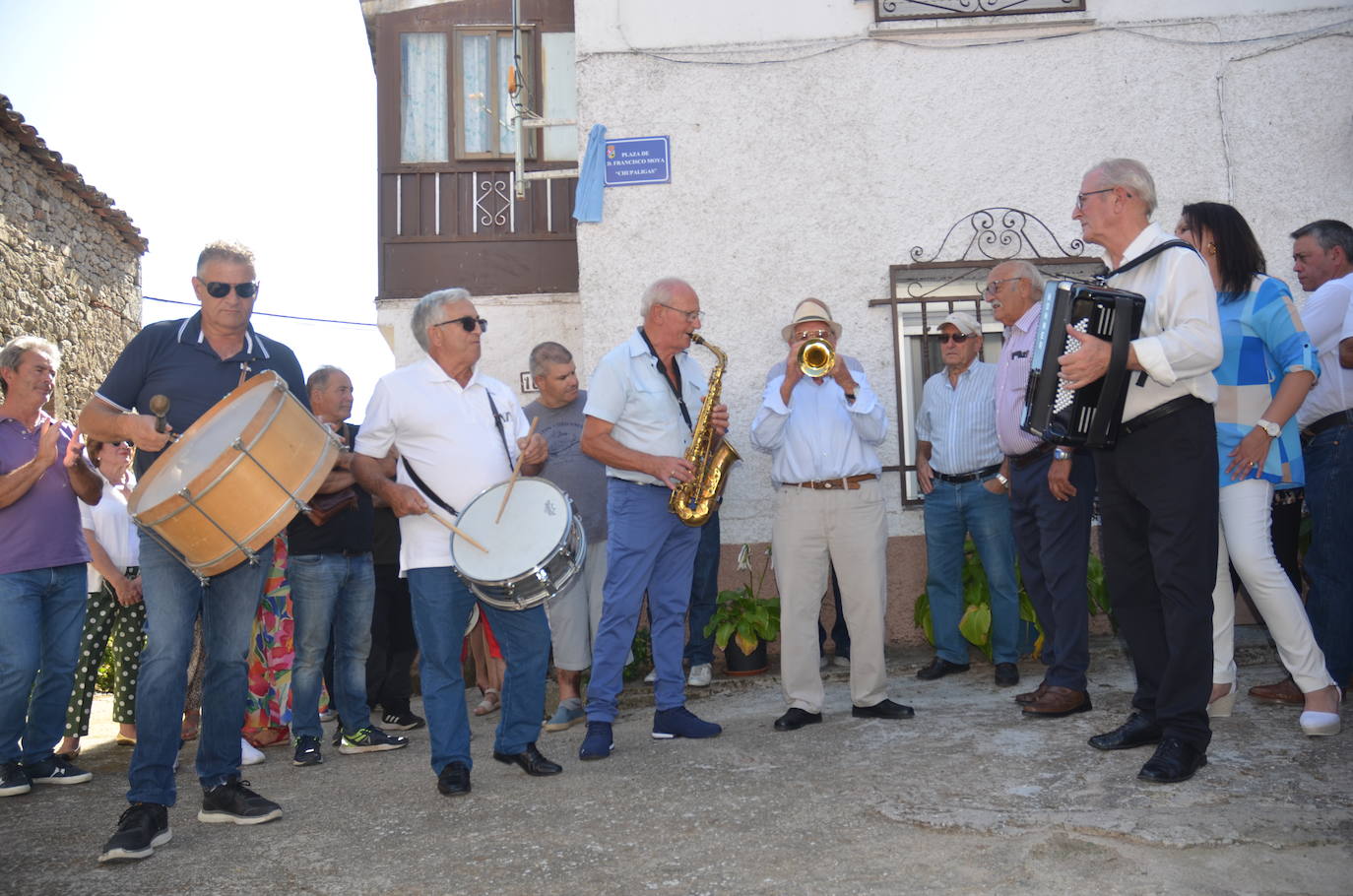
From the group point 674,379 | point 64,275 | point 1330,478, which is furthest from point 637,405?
point 64,275

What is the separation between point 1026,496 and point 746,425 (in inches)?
102

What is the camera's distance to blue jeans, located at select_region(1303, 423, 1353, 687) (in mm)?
4965

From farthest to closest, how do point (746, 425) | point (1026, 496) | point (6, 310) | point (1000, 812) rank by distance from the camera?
point (6, 310), point (746, 425), point (1026, 496), point (1000, 812)

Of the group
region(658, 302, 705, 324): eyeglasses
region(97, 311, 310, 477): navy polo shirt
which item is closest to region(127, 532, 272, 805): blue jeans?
region(97, 311, 310, 477): navy polo shirt

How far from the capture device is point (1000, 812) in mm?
3629

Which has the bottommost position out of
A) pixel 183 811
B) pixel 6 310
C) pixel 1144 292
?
pixel 183 811

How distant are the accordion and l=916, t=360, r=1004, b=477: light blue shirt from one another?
8.04ft

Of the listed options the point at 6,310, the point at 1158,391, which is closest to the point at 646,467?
the point at 1158,391

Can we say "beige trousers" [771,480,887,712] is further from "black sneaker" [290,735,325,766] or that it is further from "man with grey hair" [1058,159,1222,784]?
"black sneaker" [290,735,325,766]

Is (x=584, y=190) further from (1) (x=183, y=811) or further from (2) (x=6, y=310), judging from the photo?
(2) (x=6, y=310)

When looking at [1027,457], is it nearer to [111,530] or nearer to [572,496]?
[572,496]

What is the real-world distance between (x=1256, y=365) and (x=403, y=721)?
4720mm

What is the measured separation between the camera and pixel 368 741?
19.2 feet

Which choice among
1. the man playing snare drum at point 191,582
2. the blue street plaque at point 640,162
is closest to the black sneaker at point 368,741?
the man playing snare drum at point 191,582
